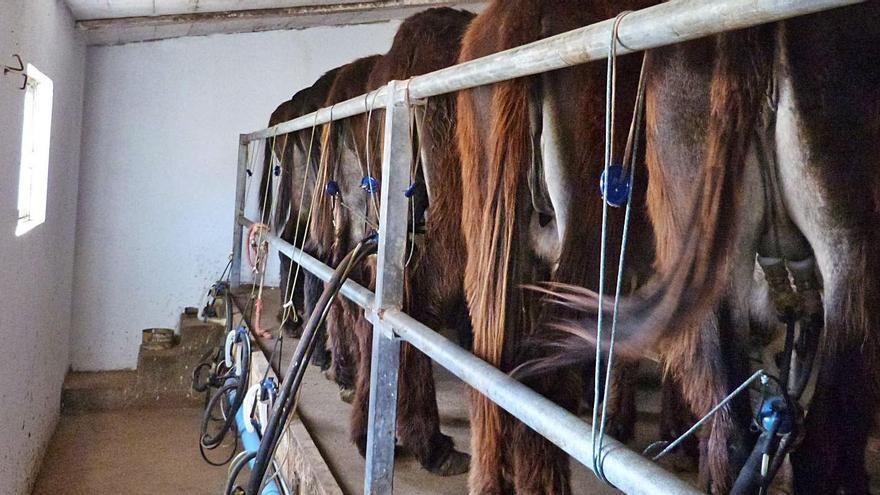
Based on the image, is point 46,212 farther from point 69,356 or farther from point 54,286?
point 69,356

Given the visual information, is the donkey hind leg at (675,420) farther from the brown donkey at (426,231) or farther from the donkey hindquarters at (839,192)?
the donkey hindquarters at (839,192)

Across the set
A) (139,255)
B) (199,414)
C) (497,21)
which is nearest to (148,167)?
(139,255)

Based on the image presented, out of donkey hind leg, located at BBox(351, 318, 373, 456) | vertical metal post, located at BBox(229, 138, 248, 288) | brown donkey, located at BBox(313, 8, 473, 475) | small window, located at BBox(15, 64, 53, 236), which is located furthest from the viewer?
vertical metal post, located at BBox(229, 138, 248, 288)

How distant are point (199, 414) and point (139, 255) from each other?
4.89 feet

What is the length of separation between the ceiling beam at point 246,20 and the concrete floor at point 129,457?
2.80 meters

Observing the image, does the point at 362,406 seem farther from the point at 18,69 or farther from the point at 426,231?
the point at 18,69

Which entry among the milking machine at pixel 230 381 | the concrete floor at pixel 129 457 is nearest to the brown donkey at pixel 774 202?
the milking machine at pixel 230 381

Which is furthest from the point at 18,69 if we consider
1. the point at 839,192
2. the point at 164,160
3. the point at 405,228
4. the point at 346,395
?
the point at 839,192

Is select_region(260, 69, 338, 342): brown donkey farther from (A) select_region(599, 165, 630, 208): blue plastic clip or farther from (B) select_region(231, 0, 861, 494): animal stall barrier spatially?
(A) select_region(599, 165, 630, 208): blue plastic clip

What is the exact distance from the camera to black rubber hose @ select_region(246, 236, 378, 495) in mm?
2176

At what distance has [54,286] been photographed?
5.20 metres

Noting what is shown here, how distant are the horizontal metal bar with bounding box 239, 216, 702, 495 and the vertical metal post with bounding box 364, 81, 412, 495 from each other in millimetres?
194

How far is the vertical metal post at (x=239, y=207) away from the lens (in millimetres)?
5789

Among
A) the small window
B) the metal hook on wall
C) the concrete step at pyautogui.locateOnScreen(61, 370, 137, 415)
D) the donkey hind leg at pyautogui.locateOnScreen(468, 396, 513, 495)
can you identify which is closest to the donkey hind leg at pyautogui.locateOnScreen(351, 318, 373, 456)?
the donkey hind leg at pyautogui.locateOnScreen(468, 396, 513, 495)
